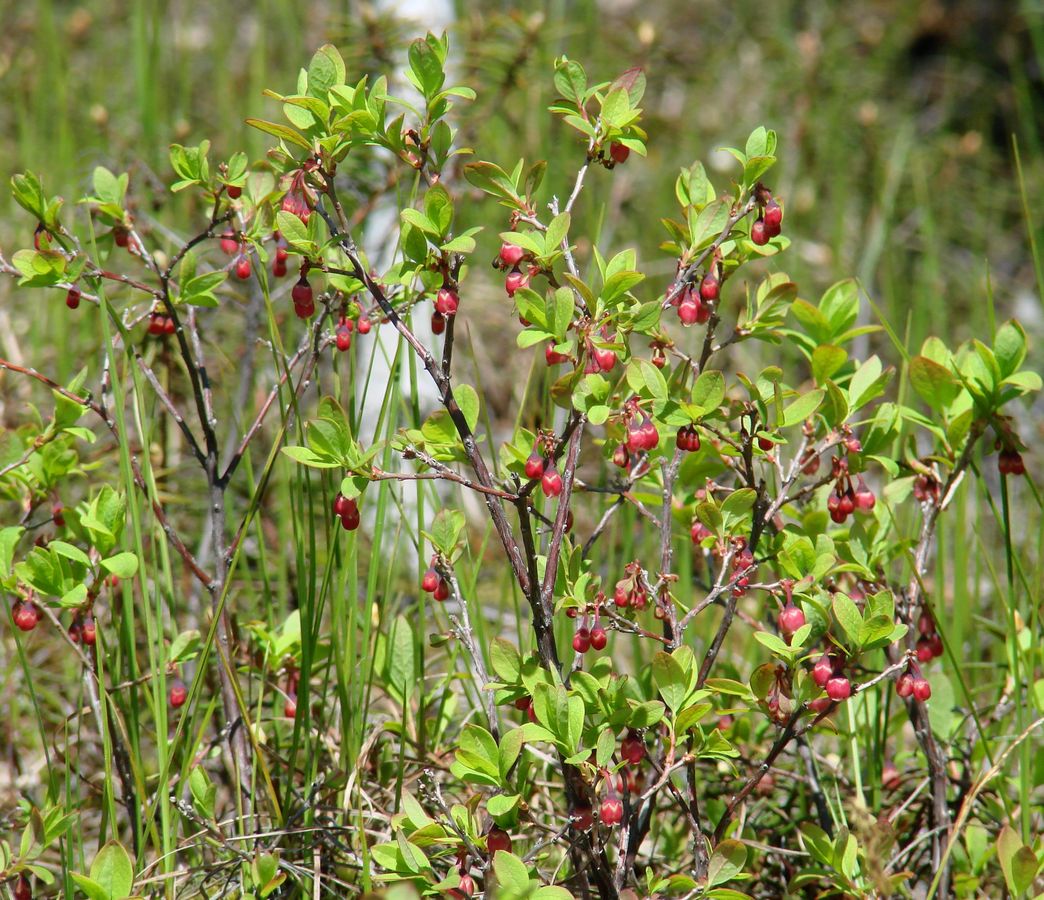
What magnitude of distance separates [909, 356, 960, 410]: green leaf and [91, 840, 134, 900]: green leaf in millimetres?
841

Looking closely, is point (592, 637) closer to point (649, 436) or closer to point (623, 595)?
point (623, 595)

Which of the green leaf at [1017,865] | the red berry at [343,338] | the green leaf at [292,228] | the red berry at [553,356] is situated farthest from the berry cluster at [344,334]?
the green leaf at [1017,865]

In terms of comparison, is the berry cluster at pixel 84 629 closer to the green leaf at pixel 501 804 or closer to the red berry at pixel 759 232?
the green leaf at pixel 501 804

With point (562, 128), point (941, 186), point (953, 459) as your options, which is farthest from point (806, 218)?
point (953, 459)

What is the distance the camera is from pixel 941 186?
3219 millimetres

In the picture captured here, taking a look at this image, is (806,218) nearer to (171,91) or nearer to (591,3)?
(591,3)

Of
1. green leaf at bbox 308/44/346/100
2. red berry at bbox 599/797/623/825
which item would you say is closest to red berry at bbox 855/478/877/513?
red berry at bbox 599/797/623/825

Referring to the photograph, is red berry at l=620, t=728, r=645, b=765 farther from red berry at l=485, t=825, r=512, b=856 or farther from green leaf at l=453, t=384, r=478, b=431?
green leaf at l=453, t=384, r=478, b=431

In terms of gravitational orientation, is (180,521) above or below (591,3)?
below

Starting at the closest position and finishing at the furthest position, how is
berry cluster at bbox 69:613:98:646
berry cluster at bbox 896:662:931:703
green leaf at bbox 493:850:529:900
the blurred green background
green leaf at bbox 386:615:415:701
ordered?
green leaf at bbox 493:850:529:900
berry cluster at bbox 896:662:931:703
berry cluster at bbox 69:613:98:646
green leaf at bbox 386:615:415:701
the blurred green background

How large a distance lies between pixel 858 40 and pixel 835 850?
3749 millimetres

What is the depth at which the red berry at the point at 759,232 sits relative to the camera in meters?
0.91

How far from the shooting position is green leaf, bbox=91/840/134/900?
0.87m

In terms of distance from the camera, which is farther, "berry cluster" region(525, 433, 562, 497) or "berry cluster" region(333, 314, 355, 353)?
"berry cluster" region(333, 314, 355, 353)
